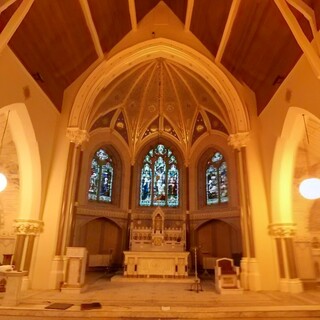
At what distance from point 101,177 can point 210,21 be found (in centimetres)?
913

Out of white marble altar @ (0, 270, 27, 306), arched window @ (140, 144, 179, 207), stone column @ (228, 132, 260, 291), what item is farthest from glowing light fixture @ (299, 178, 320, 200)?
arched window @ (140, 144, 179, 207)

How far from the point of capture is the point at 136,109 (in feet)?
47.6

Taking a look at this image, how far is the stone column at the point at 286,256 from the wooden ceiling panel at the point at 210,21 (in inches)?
251

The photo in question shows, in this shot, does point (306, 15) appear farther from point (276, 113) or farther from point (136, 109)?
point (136, 109)

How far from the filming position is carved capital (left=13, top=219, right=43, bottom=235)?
7.50 m

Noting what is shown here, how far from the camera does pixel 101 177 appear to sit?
47.2ft

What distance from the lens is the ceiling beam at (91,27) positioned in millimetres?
7648

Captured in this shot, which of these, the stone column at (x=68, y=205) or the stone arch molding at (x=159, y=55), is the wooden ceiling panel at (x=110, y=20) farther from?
the stone column at (x=68, y=205)

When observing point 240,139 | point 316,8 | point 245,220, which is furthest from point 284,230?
point 316,8

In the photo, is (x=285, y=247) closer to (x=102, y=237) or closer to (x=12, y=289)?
(x=12, y=289)

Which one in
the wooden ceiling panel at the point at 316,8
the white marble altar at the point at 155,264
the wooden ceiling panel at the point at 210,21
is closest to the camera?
the wooden ceiling panel at the point at 316,8

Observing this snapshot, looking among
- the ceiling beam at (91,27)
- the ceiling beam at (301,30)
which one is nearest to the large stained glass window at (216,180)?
the ceiling beam at (91,27)

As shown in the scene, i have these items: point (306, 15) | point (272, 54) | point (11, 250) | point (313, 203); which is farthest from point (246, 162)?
point (11, 250)

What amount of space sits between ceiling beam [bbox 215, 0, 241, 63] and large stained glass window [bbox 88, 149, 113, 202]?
8.02 meters
